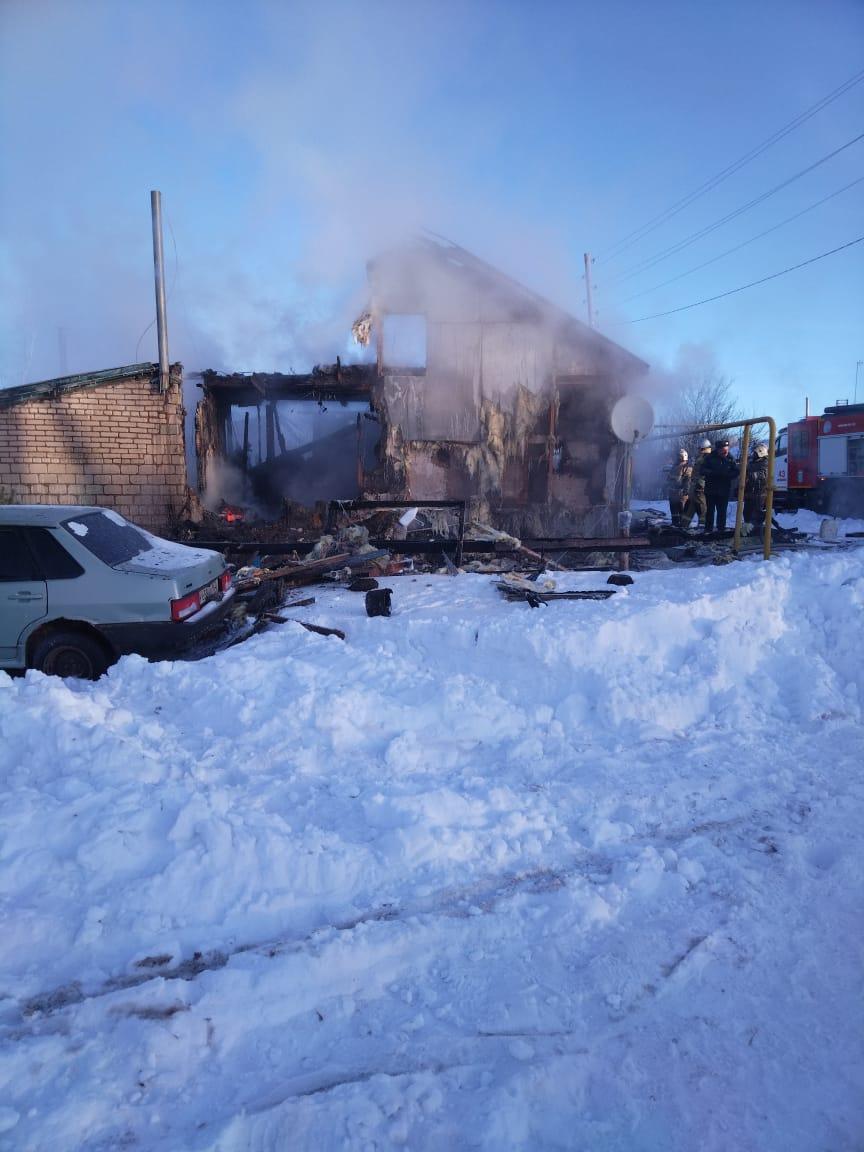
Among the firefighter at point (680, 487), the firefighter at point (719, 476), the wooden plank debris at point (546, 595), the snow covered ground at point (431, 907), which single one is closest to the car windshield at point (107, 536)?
the snow covered ground at point (431, 907)

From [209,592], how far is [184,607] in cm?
56

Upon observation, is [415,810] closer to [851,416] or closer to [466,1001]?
[466,1001]

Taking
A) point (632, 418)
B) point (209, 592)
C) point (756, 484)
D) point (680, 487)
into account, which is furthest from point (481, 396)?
point (209, 592)

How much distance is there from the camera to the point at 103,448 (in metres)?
10.7

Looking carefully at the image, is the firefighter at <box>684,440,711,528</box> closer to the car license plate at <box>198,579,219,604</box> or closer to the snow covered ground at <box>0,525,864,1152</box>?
the snow covered ground at <box>0,525,864,1152</box>

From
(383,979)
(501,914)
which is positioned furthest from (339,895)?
(501,914)

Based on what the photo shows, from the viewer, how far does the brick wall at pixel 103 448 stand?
1041 centimetres

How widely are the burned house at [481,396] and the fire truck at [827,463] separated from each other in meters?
8.26

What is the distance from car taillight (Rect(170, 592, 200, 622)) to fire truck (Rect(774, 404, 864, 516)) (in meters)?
17.9

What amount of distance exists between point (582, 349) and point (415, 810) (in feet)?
38.2

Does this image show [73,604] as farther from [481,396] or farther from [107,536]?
[481,396]

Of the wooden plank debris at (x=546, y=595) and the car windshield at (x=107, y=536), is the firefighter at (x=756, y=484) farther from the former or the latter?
the car windshield at (x=107, y=536)

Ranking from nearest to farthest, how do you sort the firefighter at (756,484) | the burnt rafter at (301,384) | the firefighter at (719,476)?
the firefighter at (719,476) < the firefighter at (756,484) < the burnt rafter at (301,384)

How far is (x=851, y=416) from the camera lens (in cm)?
1884
